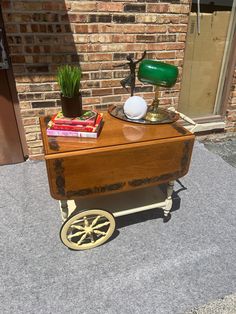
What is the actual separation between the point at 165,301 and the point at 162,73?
1585mm

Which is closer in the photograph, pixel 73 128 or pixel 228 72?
pixel 73 128

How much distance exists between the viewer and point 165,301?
1.73 metres

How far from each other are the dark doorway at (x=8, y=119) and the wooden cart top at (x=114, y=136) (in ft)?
2.74

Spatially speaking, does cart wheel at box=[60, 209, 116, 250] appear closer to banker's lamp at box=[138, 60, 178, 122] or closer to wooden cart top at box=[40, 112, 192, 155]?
wooden cart top at box=[40, 112, 192, 155]

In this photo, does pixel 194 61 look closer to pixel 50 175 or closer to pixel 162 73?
pixel 162 73

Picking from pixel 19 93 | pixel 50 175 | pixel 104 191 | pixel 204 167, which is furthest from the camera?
pixel 204 167

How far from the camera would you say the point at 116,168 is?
1835 millimetres

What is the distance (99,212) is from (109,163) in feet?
1.34

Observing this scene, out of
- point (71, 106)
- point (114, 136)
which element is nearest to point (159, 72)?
point (114, 136)

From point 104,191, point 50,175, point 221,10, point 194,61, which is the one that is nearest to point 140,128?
point 104,191

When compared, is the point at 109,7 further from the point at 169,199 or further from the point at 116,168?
the point at 169,199

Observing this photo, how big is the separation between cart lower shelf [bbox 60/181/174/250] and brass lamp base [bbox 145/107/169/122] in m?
0.53

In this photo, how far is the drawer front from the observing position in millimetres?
1721

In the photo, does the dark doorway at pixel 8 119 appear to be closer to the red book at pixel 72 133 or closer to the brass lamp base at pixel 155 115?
the red book at pixel 72 133
